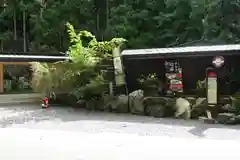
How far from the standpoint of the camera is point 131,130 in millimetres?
9766

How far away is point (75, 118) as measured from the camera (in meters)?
12.1

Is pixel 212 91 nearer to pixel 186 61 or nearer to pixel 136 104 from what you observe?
pixel 136 104

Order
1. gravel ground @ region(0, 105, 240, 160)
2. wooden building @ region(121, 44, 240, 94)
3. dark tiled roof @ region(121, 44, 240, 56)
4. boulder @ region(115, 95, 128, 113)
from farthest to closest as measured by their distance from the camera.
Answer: wooden building @ region(121, 44, 240, 94)
boulder @ region(115, 95, 128, 113)
dark tiled roof @ region(121, 44, 240, 56)
gravel ground @ region(0, 105, 240, 160)

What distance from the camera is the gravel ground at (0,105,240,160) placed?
702 cm

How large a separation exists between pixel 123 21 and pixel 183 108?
13396 mm

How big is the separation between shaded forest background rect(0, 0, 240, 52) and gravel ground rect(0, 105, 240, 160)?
10012 millimetres

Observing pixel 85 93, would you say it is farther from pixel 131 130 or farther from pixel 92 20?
pixel 92 20

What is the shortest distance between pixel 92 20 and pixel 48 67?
43.2ft

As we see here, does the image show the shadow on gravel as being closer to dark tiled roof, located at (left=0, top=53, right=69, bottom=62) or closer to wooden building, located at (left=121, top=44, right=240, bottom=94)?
wooden building, located at (left=121, top=44, right=240, bottom=94)

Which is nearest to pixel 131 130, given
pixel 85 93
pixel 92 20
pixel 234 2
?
pixel 85 93

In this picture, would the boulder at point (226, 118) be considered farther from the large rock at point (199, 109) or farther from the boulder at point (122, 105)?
the boulder at point (122, 105)

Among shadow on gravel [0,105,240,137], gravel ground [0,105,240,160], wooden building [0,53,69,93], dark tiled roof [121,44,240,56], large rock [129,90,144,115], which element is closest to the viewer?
gravel ground [0,105,240,160]

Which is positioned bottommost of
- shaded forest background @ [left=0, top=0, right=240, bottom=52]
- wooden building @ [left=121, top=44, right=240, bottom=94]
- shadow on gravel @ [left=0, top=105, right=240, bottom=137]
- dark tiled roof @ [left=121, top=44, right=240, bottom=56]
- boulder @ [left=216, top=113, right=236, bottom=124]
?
shadow on gravel @ [left=0, top=105, right=240, bottom=137]

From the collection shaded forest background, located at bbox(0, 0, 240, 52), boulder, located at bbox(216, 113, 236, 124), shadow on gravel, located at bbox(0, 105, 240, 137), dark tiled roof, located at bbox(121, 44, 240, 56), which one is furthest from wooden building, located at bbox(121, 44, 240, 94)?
shaded forest background, located at bbox(0, 0, 240, 52)
